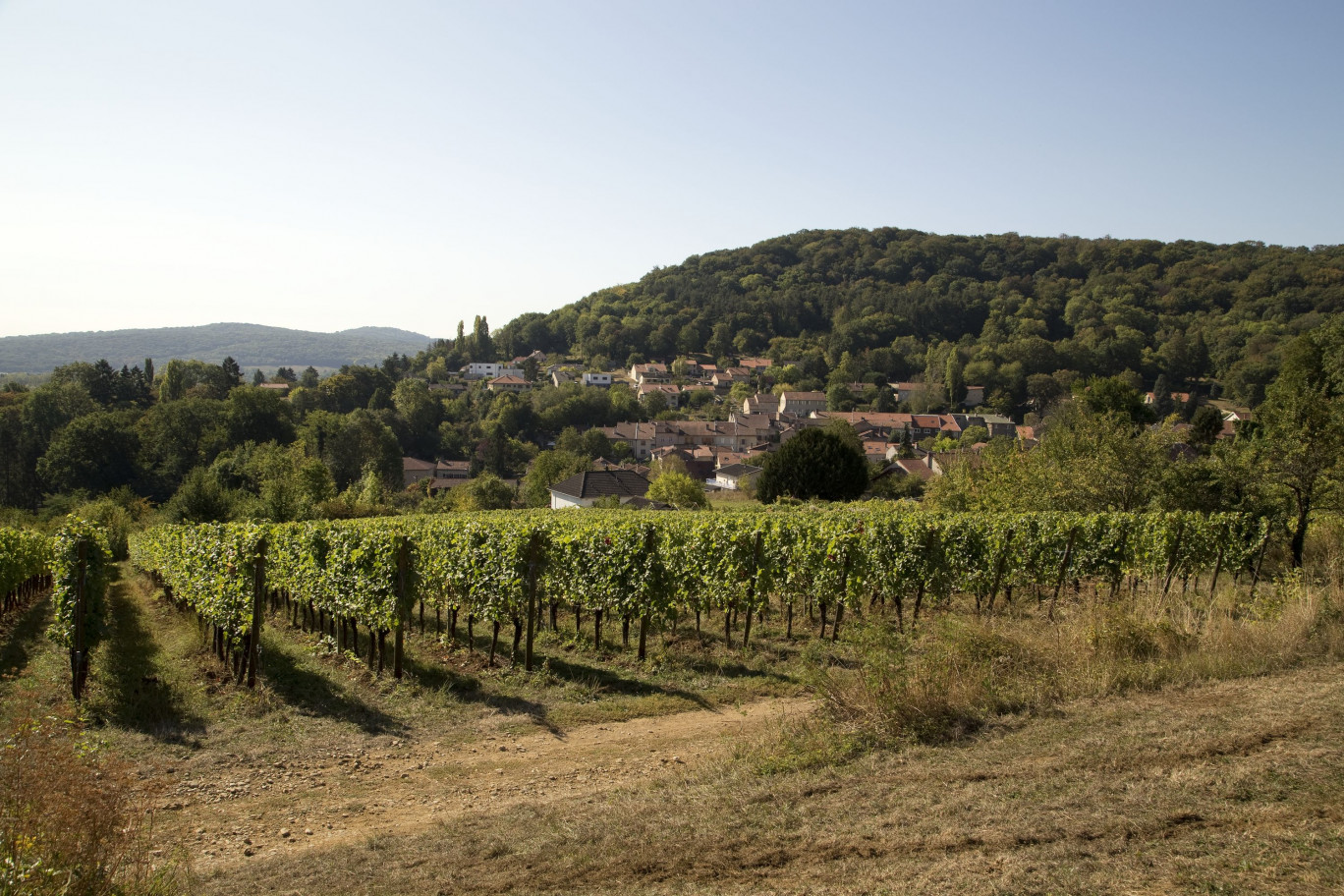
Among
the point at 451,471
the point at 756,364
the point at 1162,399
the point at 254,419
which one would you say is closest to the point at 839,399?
the point at 756,364

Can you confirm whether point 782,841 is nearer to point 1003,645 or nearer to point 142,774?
point 1003,645

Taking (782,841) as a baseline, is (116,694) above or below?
below

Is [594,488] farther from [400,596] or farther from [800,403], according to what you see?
[800,403]

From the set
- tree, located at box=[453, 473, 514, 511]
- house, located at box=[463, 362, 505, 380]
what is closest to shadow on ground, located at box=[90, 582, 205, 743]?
tree, located at box=[453, 473, 514, 511]

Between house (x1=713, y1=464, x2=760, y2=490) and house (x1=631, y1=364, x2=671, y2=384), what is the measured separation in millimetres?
59217

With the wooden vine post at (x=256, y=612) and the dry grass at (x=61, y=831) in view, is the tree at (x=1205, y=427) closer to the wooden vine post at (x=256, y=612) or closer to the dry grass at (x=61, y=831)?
the wooden vine post at (x=256, y=612)

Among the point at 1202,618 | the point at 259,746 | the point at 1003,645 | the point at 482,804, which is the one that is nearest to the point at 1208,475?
the point at 1202,618

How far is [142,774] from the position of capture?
24.8ft

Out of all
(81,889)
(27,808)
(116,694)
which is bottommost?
(116,694)

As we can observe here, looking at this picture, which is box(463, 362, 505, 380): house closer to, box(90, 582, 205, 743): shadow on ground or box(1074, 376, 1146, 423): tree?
box(1074, 376, 1146, 423): tree

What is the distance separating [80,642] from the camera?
1000 cm

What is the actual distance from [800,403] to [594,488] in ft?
225

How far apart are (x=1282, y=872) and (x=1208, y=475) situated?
19456mm

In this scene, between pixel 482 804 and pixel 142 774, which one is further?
pixel 142 774
